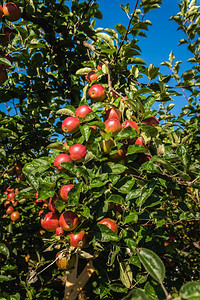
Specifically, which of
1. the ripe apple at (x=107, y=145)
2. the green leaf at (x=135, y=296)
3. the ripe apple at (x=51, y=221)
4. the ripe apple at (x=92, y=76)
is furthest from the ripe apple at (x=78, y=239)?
the ripe apple at (x=92, y=76)

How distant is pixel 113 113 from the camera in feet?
5.65

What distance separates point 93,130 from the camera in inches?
62.9

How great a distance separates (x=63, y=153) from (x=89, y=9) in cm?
172

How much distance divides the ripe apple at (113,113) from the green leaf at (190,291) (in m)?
1.29

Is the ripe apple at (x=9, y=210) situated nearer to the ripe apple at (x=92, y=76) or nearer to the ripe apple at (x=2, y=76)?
the ripe apple at (x=2, y=76)

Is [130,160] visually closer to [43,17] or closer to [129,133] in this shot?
[129,133]

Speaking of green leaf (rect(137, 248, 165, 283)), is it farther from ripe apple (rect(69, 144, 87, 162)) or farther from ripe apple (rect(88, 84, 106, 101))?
ripe apple (rect(88, 84, 106, 101))

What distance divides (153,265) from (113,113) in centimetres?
120

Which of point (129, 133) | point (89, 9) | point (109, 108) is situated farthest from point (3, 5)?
point (129, 133)

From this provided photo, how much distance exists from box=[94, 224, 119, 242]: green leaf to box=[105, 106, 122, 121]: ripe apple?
0.81 metres

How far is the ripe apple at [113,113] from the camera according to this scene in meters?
1.72

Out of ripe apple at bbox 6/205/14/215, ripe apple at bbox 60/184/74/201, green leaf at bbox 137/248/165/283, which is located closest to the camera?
green leaf at bbox 137/248/165/283

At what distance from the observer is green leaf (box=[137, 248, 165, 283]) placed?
68 cm

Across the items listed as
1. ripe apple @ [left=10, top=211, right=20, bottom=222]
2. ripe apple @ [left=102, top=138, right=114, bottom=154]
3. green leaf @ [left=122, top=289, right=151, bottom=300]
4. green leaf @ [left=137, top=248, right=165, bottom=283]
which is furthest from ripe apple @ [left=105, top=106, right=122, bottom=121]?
ripe apple @ [left=10, top=211, right=20, bottom=222]
